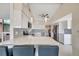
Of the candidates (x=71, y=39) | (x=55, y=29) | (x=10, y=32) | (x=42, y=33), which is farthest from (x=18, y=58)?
(x=71, y=39)

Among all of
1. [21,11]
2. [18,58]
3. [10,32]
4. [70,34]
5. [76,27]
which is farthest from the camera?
[70,34]

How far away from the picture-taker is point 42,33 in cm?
416

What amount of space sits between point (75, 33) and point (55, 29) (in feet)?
2.29

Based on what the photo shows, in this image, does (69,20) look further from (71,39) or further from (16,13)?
(16,13)

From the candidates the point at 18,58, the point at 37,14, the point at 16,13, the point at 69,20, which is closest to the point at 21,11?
the point at 16,13

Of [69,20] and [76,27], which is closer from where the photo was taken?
[76,27]

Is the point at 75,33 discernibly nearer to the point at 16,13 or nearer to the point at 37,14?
the point at 37,14

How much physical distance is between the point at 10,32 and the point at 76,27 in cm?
217

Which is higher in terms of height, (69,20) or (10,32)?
(69,20)

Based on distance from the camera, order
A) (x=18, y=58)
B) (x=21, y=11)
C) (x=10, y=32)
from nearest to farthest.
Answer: (x=18, y=58) → (x=10, y=32) → (x=21, y=11)

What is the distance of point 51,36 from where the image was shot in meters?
4.15

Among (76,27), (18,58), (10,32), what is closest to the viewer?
(18,58)

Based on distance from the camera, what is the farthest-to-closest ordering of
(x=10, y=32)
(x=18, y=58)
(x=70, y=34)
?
(x=70, y=34) → (x=10, y=32) → (x=18, y=58)

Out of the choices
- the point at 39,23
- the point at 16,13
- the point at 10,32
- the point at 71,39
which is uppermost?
the point at 16,13
